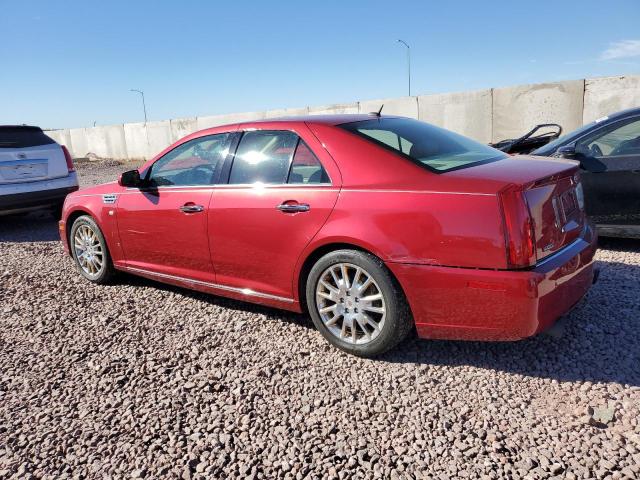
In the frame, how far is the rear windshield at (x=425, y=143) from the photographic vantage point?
314 centimetres

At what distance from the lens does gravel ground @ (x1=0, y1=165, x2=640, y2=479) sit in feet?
7.41

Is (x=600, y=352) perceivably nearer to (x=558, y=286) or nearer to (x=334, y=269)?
(x=558, y=286)

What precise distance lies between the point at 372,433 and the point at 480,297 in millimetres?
904

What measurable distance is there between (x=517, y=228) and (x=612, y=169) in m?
3.06

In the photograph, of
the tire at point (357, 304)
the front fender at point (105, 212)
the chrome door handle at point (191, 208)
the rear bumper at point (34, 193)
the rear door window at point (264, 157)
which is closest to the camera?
the tire at point (357, 304)

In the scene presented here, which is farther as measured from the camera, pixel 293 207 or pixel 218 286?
pixel 218 286

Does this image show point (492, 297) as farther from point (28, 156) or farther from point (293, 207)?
point (28, 156)

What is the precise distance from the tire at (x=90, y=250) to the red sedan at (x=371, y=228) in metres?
0.77

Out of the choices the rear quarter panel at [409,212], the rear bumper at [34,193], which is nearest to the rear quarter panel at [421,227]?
the rear quarter panel at [409,212]

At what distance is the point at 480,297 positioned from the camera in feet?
8.74

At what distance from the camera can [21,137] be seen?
7770 millimetres

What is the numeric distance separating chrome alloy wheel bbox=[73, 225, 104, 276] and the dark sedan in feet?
15.5

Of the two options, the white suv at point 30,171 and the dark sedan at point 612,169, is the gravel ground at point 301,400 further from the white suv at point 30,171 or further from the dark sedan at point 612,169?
the white suv at point 30,171

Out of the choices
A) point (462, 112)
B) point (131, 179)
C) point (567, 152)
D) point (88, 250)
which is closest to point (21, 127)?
point (88, 250)
